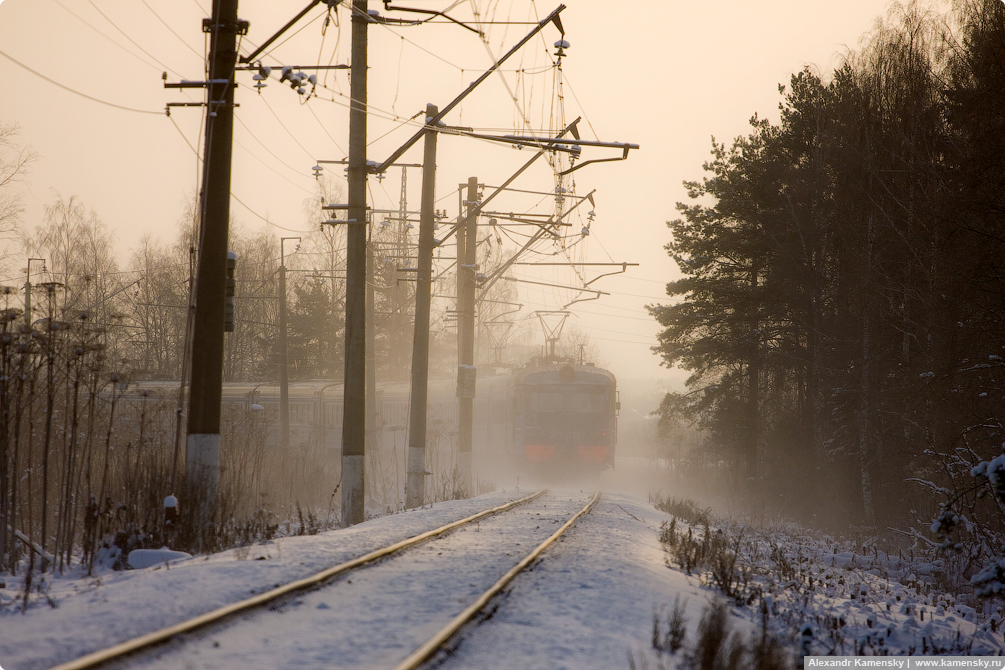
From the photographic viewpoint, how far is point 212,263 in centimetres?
922

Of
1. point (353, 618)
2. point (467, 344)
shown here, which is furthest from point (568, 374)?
point (353, 618)

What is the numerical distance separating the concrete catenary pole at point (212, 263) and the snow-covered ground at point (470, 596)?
72.7 inches

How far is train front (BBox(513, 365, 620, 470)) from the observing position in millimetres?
24000

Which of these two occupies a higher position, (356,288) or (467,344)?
(356,288)

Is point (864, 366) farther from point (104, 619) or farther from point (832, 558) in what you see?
point (104, 619)

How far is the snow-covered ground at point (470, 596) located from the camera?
4.34 m

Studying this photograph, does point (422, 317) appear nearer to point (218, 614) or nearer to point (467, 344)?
point (467, 344)

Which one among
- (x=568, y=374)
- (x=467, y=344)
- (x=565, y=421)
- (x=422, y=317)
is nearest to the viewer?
(x=422, y=317)

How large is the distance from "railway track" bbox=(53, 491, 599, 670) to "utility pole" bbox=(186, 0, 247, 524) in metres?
2.84

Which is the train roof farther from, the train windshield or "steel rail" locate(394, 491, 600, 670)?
"steel rail" locate(394, 491, 600, 670)

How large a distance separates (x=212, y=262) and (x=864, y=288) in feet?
45.8

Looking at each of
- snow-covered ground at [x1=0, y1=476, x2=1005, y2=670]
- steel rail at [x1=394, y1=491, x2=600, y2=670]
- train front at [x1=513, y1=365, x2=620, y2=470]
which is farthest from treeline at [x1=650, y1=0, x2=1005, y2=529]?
steel rail at [x1=394, y1=491, x2=600, y2=670]

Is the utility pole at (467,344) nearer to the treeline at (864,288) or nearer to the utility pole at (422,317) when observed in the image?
the utility pole at (422,317)

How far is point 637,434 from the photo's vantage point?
257 ft
